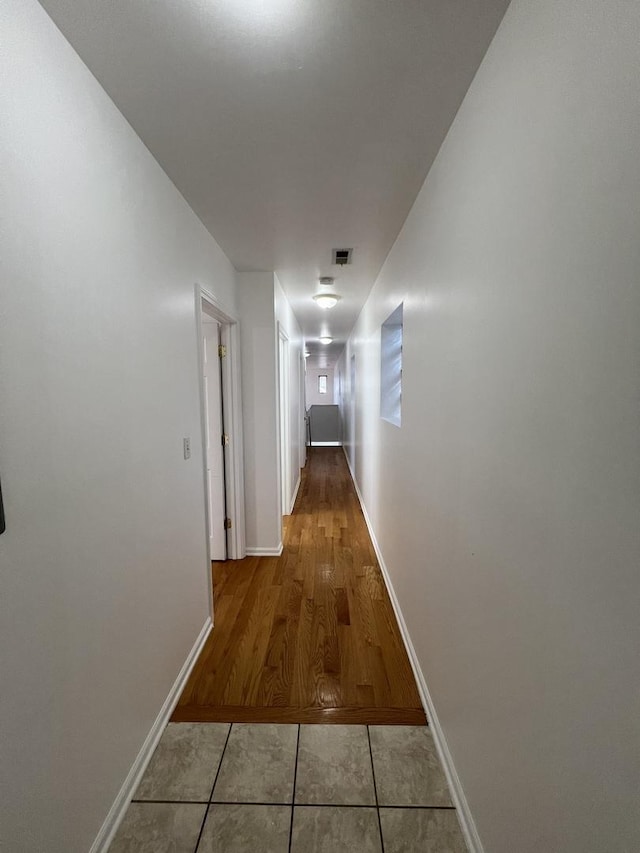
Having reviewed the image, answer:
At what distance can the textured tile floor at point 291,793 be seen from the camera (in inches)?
44.6

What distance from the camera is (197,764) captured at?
53.7 inches

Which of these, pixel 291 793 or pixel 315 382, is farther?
pixel 315 382

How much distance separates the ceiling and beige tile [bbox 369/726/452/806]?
239cm

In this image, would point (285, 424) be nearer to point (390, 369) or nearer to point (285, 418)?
point (285, 418)

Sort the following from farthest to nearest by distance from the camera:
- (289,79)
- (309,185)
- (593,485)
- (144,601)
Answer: (309,185) → (144,601) → (289,79) → (593,485)

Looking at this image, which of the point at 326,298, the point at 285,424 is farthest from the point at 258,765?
the point at 326,298

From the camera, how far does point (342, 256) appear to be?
2.65 meters

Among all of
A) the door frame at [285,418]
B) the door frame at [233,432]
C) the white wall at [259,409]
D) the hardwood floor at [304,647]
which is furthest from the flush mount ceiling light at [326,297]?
the hardwood floor at [304,647]

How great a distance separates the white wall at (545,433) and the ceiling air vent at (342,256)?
3.95 ft

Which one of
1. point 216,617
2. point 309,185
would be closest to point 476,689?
point 216,617

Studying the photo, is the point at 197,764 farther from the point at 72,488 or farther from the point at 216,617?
the point at 72,488

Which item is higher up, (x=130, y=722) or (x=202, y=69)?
(x=202, y=69)

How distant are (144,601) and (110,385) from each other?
33.0 inches

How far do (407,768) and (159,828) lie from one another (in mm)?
874
